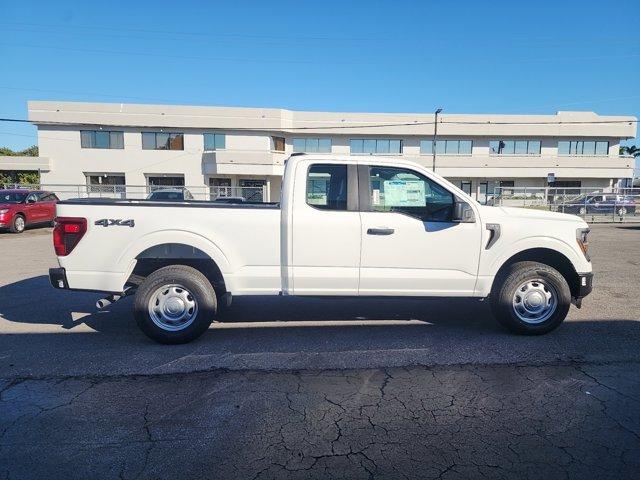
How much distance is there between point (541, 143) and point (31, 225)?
40.5 metres

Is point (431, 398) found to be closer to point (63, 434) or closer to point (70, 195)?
point (63, 434)

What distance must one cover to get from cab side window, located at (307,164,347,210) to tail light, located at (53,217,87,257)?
8.00ft

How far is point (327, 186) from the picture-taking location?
4.81 meters

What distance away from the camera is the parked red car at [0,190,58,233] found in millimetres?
16984

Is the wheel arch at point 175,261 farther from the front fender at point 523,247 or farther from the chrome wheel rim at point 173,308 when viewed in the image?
the front fender at point 523,247

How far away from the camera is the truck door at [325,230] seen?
4.66 meters

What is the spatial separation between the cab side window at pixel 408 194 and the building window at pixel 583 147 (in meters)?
42.0

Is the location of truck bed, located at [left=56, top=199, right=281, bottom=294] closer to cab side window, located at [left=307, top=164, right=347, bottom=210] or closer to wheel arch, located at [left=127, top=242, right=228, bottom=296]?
wheel arch, located at [left=127, top=242, right=228, bottom=296]

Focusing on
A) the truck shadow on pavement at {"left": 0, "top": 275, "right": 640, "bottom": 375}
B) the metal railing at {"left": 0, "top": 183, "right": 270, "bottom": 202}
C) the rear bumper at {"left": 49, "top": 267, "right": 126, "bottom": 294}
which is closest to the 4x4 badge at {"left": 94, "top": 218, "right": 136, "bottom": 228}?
the rear bumper at {"left": 49, "top": 267, "right": 126, "bottom": 294}

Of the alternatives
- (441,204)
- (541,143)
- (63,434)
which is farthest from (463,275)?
(541,143)

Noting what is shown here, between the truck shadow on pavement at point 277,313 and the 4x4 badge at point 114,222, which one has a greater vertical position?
the 4x4 badge at point 114,222

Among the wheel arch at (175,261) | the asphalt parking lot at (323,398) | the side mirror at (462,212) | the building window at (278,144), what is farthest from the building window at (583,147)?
the wheel arch at (175,261)

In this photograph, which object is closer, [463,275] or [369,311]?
[463,275]

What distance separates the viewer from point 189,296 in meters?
4.71
